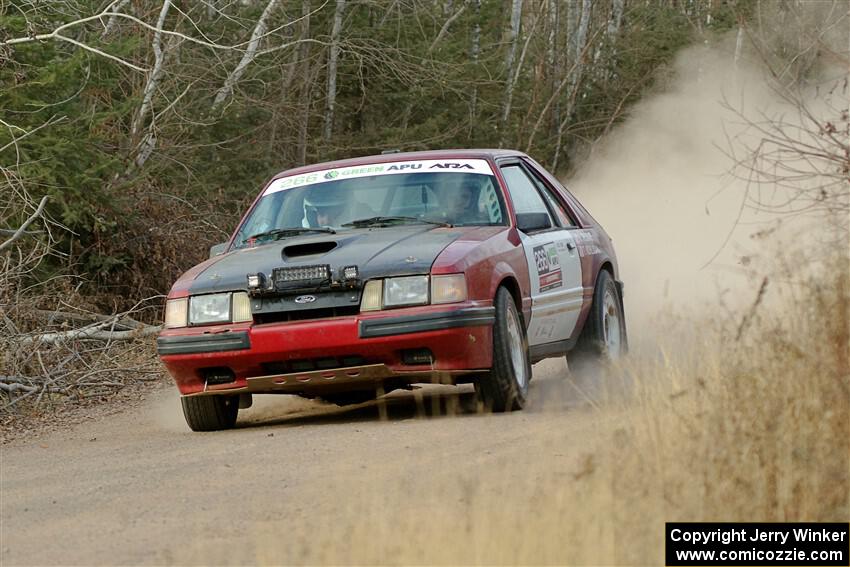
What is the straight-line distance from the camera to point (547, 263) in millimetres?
9352

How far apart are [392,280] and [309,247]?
2.28 ft

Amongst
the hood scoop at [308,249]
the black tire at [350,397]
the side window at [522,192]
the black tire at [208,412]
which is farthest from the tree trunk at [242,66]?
the hood scoop at [308,249]

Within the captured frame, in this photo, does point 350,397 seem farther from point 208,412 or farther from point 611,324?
point 611,324

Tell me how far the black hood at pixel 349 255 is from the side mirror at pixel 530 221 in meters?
0.42

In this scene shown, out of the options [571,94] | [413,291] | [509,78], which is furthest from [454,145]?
[413,291]

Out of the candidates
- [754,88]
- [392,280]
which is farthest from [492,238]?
[754,88]

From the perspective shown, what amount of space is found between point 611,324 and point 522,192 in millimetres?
1376

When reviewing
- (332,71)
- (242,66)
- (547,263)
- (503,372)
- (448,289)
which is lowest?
(503,372)

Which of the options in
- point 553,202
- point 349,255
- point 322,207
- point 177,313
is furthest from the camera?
point 553,202

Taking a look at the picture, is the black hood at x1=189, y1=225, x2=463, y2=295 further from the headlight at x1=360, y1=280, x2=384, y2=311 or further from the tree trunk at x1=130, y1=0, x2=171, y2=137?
the tree trunk at x1=130, y1=0, x2=171, y2=137

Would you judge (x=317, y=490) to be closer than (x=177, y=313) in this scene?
Yes

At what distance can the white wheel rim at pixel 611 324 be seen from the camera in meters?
10.4

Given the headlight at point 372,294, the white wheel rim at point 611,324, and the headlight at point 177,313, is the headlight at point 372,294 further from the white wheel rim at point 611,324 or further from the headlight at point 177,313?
the white wheel rim at point 611,324

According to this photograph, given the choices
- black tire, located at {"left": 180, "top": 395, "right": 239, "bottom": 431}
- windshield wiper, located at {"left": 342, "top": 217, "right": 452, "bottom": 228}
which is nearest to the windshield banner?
windshield wiper, located at {"left": 342, "top": 217, "right": 452, "bottom": 228}
